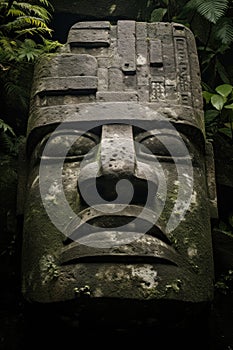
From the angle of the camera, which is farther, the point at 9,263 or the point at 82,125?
the point at 9,263

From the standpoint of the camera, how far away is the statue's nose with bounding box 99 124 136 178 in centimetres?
341

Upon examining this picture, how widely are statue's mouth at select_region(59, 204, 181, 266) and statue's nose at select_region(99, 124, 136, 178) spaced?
0.80 feet

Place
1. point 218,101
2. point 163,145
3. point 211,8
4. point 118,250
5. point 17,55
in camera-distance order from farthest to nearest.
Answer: point 211,8, point 218,101, point 17,55, point 163,145, point 118,250

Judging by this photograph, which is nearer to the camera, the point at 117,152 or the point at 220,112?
the point at 117,152

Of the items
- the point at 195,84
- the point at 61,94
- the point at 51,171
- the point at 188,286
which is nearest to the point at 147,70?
the point at 195,84

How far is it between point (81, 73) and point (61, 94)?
0.24m

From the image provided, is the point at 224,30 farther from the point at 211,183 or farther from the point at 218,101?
the point at 211,183

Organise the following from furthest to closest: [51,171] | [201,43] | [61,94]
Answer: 1. [201,43]
2. [61,94]
3. [51,171]

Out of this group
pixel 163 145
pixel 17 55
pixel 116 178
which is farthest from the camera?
pixel 17 55

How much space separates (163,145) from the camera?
151 inches

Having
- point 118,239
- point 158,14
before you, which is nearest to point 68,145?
point 118,239

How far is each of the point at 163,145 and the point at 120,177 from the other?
58 cm

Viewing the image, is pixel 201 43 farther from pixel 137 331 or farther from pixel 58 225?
pixel 137 331

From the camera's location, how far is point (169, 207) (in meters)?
3.48
